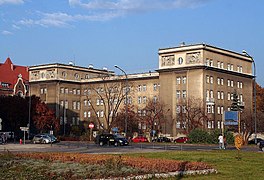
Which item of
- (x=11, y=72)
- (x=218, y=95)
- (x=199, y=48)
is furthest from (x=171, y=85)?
(x=11, y=72)

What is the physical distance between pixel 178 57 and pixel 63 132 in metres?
37.6

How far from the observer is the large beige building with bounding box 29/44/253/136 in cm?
9044

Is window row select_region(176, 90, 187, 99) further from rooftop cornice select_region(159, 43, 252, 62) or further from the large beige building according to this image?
rooftop cornice select_region(159, 43, 252, 62)

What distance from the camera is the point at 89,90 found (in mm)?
120250

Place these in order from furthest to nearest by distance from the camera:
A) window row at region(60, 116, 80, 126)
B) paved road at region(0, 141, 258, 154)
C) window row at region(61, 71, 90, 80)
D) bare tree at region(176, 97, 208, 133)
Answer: window row at region(61, 71, 90, 80) → window row at region(60, 116, 80, 126) → bare tree at region(176, 97, 208, 133) → paved road at region(0, 141, 258, 154)

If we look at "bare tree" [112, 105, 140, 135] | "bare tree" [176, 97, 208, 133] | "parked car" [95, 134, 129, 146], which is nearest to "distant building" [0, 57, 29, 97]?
"bare tree" [112, 105, 140, 135]

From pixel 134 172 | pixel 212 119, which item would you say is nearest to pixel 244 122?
pixel 212 119

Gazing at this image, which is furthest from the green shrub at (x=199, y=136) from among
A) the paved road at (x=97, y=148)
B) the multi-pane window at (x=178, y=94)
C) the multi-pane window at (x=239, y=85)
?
the multi-pane window at (x=239, y=85)

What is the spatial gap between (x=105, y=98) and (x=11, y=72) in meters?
32.1

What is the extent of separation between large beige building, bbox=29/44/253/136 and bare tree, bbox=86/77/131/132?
0.88 feet

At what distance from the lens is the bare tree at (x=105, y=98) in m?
108

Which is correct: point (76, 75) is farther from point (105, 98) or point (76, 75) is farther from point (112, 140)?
point (112, 140)

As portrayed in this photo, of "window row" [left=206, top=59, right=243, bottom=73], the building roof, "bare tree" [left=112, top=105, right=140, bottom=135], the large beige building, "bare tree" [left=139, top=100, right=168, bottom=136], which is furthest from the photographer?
the building roof

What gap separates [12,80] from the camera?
128m
